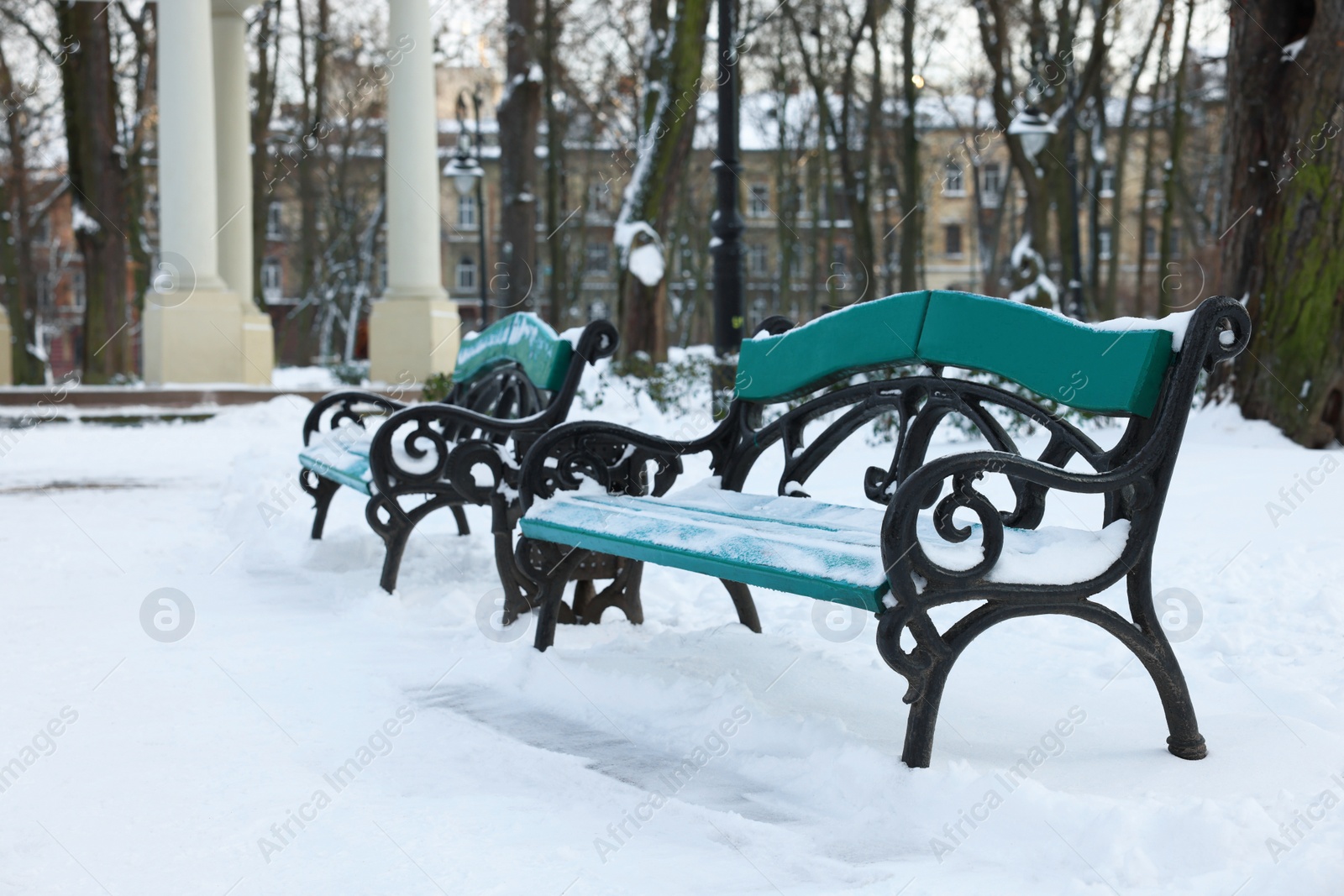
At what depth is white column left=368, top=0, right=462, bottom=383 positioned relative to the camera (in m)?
18.1

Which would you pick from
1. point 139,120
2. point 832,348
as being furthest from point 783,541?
point 139,120

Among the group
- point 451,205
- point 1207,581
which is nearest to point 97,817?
point 1207,581

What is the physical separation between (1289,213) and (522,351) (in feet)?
15.4

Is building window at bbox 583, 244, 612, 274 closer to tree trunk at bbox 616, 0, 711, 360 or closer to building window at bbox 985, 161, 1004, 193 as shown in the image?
building window at bbox 985, 161, 1004, 193

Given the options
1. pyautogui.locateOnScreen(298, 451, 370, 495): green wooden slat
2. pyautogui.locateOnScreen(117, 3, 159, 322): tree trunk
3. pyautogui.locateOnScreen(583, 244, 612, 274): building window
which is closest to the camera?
pyautogui.locateOnScreen(298, 451, 370, 495): green wooden slat

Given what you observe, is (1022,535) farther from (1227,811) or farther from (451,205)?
(451,205)

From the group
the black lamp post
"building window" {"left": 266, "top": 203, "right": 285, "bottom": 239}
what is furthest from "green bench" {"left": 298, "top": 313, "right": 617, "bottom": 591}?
"building window" {"left": 266, "top": 203, "right": 285, "bottom": 239}

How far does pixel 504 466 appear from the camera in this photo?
4.57 meters

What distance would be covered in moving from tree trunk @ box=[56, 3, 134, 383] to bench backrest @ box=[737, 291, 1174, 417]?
16.5 meters

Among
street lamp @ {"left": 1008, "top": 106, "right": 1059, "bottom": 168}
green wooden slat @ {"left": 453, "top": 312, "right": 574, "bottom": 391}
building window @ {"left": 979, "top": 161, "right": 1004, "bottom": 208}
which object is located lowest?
green wooden slat @ {"left": 453, "top": 312, "right": 574, "bottom": 391}

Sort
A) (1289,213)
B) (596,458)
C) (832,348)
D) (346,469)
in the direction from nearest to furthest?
(832,348), (596,458), (346,469), (1289,213)

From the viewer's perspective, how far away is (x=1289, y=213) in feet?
24.1

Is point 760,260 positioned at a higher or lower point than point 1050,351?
higher

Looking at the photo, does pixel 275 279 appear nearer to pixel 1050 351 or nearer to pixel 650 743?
pixel 650 743
